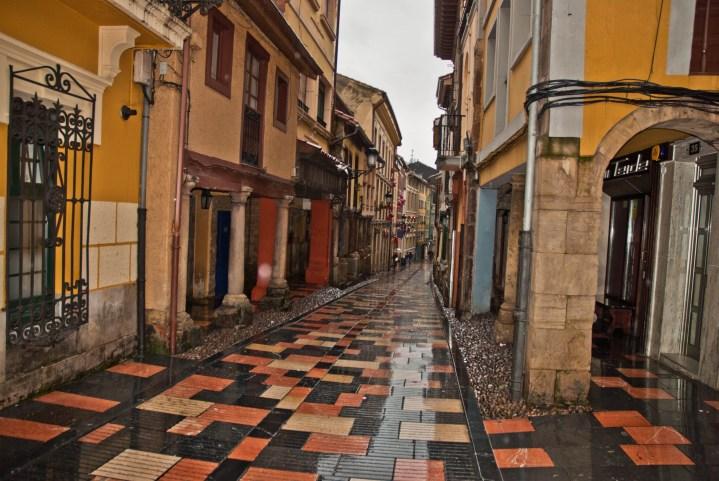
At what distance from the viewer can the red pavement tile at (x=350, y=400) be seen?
5855mm

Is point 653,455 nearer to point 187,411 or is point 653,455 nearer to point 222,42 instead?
point 187,411

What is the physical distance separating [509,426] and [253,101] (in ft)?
24.2

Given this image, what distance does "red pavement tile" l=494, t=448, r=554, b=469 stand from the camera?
441 centimetres

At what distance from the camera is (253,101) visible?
33.2ft

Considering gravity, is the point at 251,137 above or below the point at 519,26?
below

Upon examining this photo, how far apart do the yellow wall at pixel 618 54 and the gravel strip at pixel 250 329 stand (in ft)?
18.2

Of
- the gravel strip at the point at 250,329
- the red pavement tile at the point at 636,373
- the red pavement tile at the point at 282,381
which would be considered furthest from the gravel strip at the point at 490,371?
the gravel strip at the point at 250,329

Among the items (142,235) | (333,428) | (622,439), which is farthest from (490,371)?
(142,235)

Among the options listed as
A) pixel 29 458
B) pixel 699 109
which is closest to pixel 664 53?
pixel 699 109

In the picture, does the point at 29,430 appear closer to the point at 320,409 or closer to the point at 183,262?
the point at 320,409

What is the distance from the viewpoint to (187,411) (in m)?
5.33

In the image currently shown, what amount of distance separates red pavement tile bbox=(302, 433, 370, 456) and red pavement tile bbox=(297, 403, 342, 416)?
0.57 metres

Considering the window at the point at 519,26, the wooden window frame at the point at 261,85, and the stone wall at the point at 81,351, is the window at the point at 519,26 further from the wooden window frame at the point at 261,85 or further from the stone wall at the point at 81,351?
the stone wall at the point at 81,351

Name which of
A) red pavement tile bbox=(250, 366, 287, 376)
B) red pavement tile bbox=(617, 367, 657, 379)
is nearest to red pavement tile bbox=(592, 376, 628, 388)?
red pavement tile bbox=(617, 367, 657, 379)
